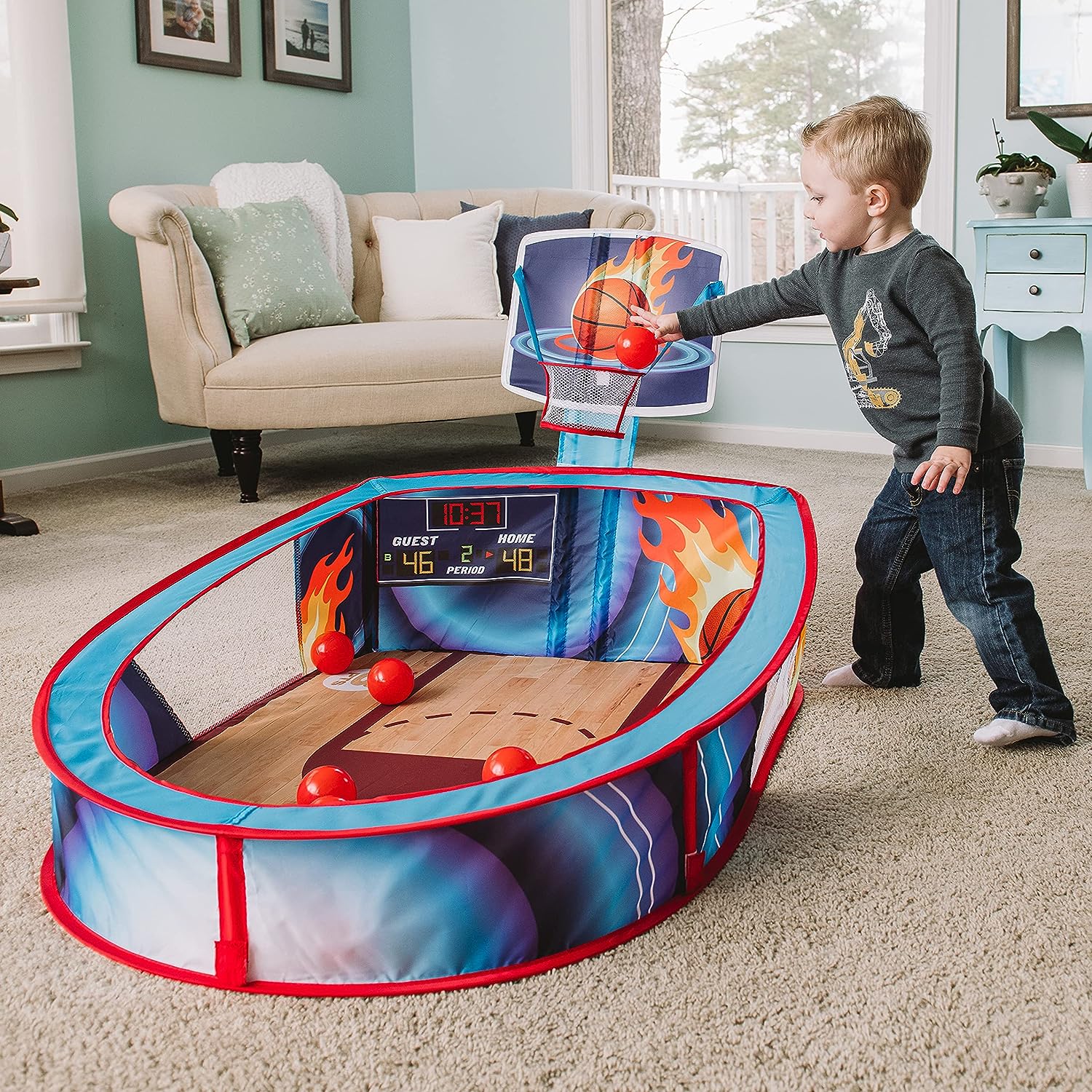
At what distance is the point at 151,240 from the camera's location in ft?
10.3

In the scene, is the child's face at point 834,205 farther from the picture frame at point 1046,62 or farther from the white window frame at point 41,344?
the white window frame at point 41,344

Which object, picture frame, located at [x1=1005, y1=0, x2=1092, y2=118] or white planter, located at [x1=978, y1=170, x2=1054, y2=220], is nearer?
white planter, located at [x1=978, y1=170, x2=1054, y2=220]

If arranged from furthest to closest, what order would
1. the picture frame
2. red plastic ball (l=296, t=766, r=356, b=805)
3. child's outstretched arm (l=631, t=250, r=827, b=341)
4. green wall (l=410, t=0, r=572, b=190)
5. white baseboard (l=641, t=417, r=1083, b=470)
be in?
green wall (l=410, t=0, r=572, b=190), white baseboard (l=641, t=417, r=1083, b=470), the picture frame, child's outstretched arm (l=631, t=250, r=827, b=341), red plastic ball (l=296, t=766, r=356, b=805)

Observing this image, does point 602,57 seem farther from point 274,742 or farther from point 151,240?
point 274,742

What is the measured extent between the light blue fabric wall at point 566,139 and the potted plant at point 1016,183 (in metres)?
0.20

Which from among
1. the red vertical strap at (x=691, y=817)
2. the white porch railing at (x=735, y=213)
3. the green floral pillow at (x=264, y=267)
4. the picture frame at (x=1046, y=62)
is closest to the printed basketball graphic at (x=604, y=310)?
the red vertical strap at (x=691, y=817)

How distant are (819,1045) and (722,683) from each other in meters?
0.38

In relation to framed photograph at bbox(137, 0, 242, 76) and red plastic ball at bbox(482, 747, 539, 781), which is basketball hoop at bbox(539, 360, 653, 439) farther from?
framed photograph at bbox(137, 0, 242, 76)

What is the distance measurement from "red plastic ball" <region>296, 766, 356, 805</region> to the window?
2.40m

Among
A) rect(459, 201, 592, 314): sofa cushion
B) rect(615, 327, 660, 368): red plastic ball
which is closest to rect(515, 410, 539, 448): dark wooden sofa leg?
rect(459, 201, 592, 314): sofa cushion

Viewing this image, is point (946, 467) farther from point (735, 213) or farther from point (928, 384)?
point (735, 213)

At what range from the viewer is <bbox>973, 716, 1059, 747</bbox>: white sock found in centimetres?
149

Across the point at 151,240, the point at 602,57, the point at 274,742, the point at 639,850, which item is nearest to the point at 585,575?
the point at 274,742

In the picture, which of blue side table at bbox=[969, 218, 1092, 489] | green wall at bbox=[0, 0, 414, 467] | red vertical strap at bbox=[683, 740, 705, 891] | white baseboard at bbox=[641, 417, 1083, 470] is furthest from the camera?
white baseboard at bbox=[641, 417, 1083, 470]
